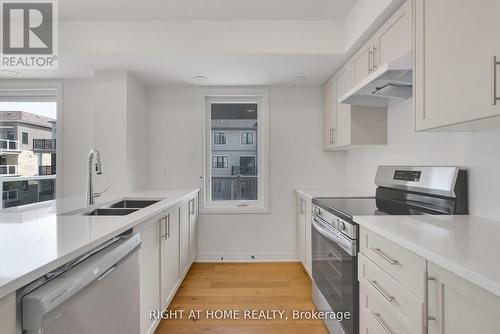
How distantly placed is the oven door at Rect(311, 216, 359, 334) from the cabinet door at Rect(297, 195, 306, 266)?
54 cm

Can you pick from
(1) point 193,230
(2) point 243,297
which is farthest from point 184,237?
(2) point 243,297

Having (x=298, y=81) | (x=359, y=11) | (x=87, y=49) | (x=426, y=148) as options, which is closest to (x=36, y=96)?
(x=87, y=49)

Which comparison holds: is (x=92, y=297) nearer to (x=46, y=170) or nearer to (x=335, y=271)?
(x=335, y=271)

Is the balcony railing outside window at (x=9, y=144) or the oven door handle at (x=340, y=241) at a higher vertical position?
the balcony railing outside window at (x=9, y=144)

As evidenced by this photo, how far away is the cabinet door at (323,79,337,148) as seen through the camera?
2889 millimetres

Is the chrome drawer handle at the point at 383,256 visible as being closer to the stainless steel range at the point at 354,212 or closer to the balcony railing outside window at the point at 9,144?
the stainless steel range at the point at 354,212

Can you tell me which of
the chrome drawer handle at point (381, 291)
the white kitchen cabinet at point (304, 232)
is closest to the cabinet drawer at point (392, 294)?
the chrome drawer handle at point (381, 291)

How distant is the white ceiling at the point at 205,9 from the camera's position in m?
2.13

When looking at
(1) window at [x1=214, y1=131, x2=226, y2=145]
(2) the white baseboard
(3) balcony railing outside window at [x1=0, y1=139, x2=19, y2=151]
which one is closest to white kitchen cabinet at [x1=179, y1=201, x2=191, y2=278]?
(2) the white baseboard

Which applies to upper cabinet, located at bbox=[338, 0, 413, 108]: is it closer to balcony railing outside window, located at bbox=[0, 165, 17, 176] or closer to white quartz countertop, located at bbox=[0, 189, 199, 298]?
white quartz countertop, located at bbox=[0, 189, 199, 298]

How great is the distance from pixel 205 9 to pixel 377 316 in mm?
2421

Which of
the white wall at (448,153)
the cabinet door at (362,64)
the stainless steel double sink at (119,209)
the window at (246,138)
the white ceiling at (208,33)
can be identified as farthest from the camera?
the window at (246,138)

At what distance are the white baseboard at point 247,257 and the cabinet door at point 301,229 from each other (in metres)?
0.16

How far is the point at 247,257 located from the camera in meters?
3.34
